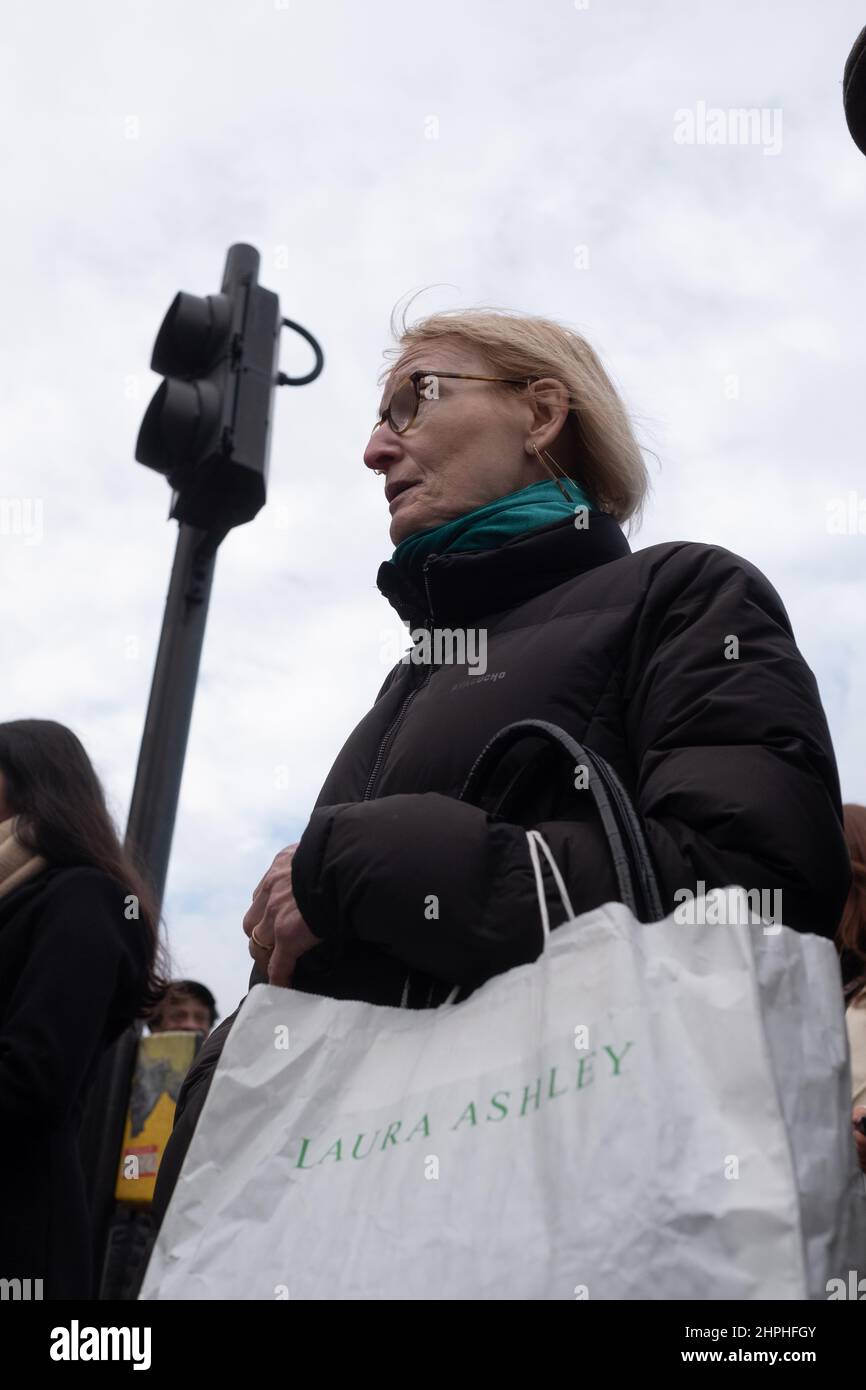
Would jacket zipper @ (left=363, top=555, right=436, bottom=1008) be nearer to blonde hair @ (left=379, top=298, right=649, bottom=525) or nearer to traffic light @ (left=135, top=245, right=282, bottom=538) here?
blonde hair @ (left=379, top=298, right=649, bottom=525)

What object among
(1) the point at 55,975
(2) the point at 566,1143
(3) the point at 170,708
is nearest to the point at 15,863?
(1) the point at 55,975

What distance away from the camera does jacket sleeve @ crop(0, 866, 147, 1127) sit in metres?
2.65

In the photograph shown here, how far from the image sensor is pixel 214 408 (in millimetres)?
3885

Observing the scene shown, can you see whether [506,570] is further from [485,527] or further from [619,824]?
[619,824]

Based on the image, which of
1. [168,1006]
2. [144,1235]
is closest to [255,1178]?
[144,1235]

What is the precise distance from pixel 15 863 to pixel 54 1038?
48cm

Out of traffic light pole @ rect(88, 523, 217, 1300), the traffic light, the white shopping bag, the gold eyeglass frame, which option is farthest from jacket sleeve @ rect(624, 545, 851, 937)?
the traffic light

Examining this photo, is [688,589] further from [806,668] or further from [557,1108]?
[557,1108]

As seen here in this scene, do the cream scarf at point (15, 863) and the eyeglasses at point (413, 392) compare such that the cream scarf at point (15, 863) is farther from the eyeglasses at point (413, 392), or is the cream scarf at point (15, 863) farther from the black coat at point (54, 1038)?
the eyeglasses at point (413, 392)

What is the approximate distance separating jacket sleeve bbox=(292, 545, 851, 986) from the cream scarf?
1572 millimetres

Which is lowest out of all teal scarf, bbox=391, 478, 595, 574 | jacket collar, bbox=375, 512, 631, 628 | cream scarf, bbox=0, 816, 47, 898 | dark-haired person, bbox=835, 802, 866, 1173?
dark-haired person, bbox=835, 802, 866, 1173
